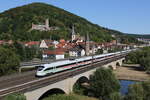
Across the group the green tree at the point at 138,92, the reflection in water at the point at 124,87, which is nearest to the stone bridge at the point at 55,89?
the reflection in water at the point at 124,87

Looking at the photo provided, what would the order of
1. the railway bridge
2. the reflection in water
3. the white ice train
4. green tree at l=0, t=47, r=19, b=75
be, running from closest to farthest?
the railway bridge < the white ice train < green tree at l=0, t=47, r=19, b=75 < the reflection in water

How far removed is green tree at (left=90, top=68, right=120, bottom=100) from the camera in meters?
43.2

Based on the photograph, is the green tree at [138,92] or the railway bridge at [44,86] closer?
the railway bridge at [44,86]

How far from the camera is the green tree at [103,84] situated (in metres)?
43.2

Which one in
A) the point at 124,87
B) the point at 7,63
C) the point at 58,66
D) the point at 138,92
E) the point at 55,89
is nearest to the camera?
the point at 138,92

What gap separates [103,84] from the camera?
142 ft

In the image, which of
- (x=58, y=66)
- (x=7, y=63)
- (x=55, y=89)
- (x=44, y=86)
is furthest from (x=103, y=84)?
(x=7, y=63)

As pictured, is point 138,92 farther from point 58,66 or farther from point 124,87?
point 124,87

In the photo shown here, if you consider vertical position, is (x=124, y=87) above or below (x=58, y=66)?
below

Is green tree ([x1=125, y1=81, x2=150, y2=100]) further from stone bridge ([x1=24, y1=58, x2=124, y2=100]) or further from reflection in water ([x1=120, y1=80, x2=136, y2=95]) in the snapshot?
reflection in water ([x1=120, y1=80, x2=136, y2=95])

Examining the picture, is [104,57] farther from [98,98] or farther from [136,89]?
[136,89]

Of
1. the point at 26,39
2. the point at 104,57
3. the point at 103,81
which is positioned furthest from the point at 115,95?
the point at 26,39

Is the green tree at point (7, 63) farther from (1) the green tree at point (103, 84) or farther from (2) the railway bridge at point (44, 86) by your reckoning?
(1) the green tree at point (103, 84)

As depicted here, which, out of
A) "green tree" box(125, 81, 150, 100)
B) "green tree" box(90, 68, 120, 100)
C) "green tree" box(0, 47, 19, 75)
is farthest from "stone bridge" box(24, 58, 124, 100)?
"green tree" box(0, 47, 19, 75)
